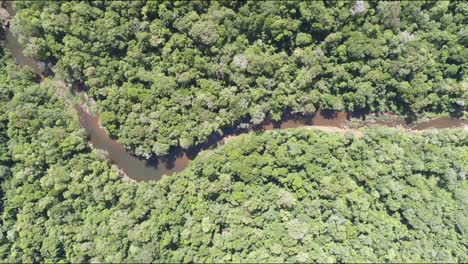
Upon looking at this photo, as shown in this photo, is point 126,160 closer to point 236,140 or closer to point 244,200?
point 236,140

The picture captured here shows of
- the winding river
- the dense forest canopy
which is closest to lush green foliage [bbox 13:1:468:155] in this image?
the dense forest canopy

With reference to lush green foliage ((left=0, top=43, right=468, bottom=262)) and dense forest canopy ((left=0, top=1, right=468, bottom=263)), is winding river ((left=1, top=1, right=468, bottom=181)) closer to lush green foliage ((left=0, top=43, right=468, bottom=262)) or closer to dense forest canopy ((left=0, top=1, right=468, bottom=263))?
dense forest canopy ((left=0, top=1, right=468, bottom=263))

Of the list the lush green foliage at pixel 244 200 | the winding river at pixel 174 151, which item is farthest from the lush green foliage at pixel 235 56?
the lush green foliage at pixel 244 200

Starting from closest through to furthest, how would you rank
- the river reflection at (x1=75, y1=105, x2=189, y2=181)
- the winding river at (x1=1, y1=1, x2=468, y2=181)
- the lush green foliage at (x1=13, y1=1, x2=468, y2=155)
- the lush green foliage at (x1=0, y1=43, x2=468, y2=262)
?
the lush green foliage at (x1=13, y1=1, x2=468, y2=155)
the lush green foliage at (x1=0, y1=43, x2=468, y2=262)
the winding river at (x1=1, y1=1, x2=468, y2=181)
the river reflection at (x1=75, y1=105, x2=189, y2=181)

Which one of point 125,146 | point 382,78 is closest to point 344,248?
point 382,78

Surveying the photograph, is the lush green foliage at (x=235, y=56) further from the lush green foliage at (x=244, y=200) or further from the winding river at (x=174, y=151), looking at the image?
the lush green foliage at (x=244, y=200)

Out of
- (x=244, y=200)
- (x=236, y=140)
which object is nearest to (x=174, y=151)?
(x=236, y=140)
